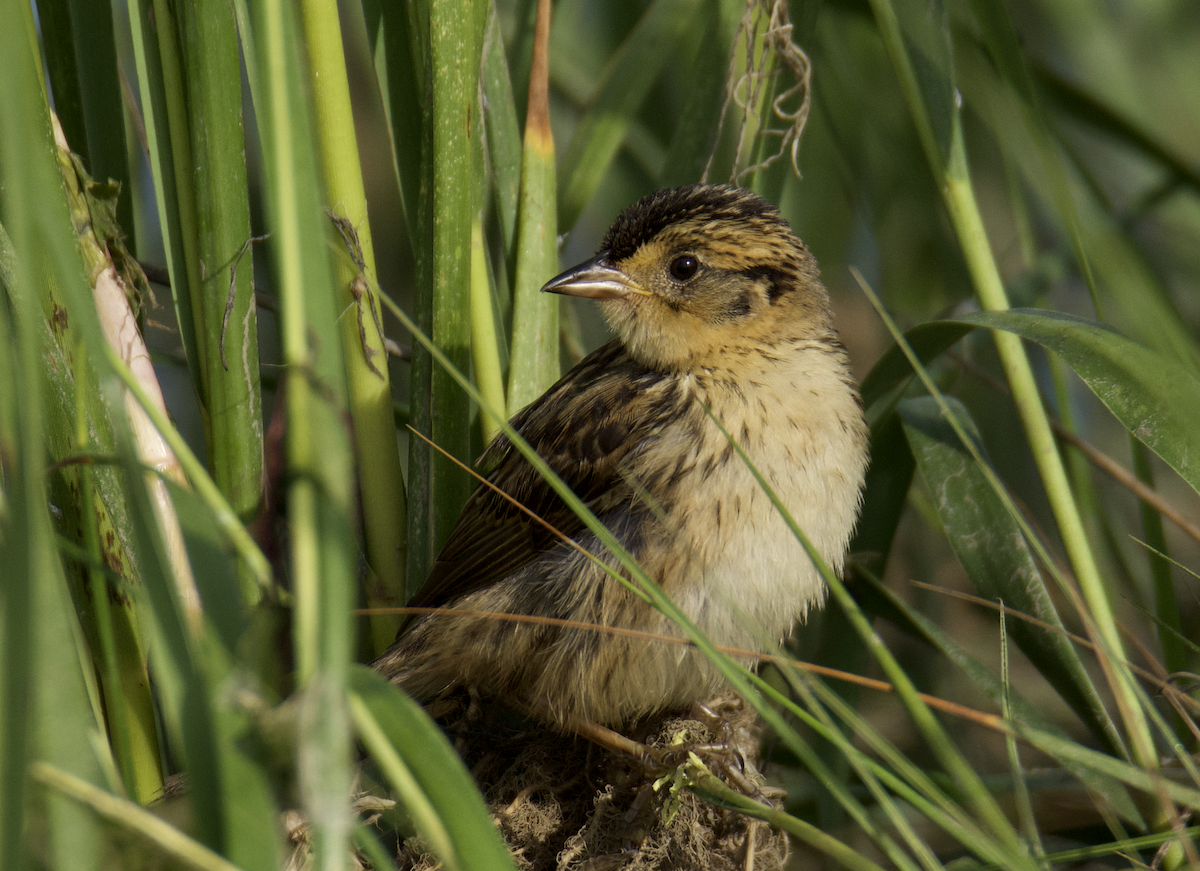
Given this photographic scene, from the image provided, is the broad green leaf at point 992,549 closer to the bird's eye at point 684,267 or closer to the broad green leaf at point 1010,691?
the broad green leaf at point 1010,691

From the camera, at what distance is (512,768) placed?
2.36 meters

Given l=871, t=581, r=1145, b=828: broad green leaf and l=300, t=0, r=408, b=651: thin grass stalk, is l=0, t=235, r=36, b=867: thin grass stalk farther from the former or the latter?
l=871, t=581, r=1145, b=828: broad green leaf

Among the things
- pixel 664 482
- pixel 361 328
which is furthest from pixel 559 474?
pixel 361 328

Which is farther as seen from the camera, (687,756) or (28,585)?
(687,756)

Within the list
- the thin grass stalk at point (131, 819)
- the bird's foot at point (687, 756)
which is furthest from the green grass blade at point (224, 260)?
the thin grass stalk at point (131, 819)

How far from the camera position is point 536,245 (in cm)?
257

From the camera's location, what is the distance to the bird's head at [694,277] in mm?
2541

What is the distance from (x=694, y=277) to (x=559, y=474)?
2.04 ft

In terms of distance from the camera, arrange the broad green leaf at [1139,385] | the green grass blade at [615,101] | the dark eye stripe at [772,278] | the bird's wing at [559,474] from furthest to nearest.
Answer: the green grass blade at [615,101], the dark eye stripe at [772,278], the bird's wing at [559,474], the broad green leaf at [1139,385]

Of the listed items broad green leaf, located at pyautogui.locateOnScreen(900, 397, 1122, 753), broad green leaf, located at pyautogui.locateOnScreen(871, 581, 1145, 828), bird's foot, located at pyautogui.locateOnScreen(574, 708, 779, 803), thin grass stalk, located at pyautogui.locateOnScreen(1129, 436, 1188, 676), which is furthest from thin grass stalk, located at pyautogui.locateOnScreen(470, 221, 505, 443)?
thin grass stalk, located at pyautogui.locateOnScreen(1129, 436, 1188, 676)

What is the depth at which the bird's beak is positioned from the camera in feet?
8.17

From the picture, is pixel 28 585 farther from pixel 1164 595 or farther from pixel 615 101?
pixel 1164 595

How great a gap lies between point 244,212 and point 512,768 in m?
1.37

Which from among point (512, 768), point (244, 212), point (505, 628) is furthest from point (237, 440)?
point (512, 768)
